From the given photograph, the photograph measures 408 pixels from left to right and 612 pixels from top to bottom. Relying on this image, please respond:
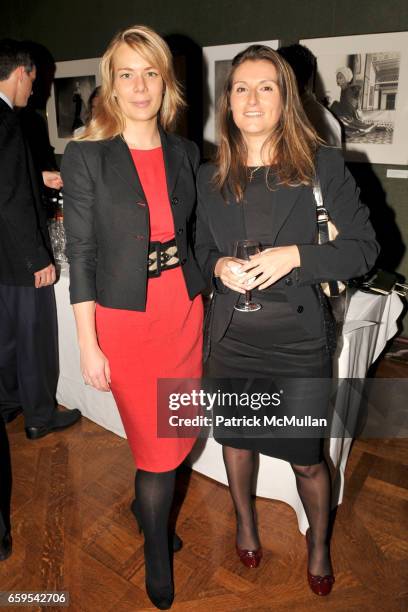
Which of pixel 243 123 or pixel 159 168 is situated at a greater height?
pixel 243 123

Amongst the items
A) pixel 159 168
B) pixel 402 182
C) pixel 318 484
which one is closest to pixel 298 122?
pixel 159 168

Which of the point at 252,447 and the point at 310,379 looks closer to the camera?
the point at 310,379

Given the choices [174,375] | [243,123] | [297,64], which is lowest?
[174,375]

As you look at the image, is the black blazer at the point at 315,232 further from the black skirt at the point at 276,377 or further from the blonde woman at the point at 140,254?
the blonde woman at the point at 140,254

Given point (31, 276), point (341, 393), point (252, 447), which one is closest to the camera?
point (252, 447)

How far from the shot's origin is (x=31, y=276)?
2.50 metres

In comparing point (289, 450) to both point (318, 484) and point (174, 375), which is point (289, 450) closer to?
point (318, 484)

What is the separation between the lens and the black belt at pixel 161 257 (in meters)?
1.58

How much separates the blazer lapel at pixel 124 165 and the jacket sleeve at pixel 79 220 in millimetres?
88

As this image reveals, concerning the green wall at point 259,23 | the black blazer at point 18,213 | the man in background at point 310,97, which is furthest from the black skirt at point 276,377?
the green wall at point 259,23

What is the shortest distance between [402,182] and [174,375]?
8.50 ft

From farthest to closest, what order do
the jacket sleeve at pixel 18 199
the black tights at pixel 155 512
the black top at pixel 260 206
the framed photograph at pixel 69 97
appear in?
1. the framed photograph at pixel 69 97
2. the jacket sleeve at pixel 18 199
3. the black tights at pixel 155 512
4. the black top at pixel 260 206

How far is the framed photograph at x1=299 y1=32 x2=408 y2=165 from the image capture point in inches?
129

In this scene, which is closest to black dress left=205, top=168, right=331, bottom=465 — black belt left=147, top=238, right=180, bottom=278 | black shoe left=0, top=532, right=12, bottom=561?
black belt left=147, top=238, right=180, bottom=278
